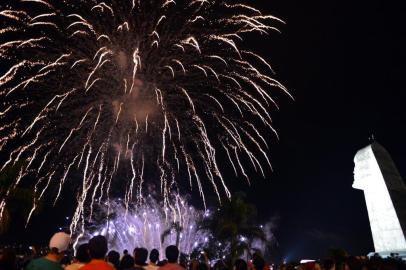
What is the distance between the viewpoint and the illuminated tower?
26.1 metres

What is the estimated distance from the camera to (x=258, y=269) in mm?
8078

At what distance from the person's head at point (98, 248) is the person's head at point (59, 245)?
100cm

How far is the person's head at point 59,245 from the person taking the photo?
6385mm

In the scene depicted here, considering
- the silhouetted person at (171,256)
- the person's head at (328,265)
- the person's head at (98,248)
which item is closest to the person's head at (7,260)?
the person's head at (98,248)

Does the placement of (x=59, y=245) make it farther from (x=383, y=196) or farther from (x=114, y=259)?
(x=383, y=196)

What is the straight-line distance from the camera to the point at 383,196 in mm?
27156

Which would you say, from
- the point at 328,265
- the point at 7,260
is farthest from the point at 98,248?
the point at 328,265

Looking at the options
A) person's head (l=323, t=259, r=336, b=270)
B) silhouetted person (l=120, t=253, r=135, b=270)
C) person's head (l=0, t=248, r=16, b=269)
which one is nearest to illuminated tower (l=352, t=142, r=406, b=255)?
person's head (l=323, t=259, r=336, b=270)

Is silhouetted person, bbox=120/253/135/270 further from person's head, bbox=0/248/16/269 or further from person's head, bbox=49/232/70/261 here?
person's head, bbox=0/248/16/269

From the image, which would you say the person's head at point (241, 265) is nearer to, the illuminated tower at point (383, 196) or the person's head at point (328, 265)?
the person's head at point (328, 265)

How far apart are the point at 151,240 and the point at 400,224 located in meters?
26.7

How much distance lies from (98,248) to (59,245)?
3.93ft

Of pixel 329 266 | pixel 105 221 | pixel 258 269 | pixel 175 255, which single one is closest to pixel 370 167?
pixel 329 266

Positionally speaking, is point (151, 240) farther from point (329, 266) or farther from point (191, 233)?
point (329, 266)
